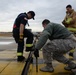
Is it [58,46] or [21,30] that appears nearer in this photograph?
[58,46]

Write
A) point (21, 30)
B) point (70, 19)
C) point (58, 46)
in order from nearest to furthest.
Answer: point (58, 46) < point (21, 30) < point (70, 19)

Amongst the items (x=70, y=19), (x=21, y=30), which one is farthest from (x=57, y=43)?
(x=70, y=19)

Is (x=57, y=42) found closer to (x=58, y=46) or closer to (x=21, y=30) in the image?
(x=58, y=46)

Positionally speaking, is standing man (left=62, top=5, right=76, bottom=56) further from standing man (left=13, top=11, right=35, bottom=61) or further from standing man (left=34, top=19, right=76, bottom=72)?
standing man (left=34, top=19, right=76, bottom=72)

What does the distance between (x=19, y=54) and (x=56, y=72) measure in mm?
2256

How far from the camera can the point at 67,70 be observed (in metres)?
7.70

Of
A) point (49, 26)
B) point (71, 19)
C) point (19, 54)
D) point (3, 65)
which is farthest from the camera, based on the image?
point (71, 19)

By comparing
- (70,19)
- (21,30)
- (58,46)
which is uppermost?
(70,19)

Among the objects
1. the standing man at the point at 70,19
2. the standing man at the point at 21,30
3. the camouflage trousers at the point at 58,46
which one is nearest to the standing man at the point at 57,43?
the camouflage trousers at the point at 58,46

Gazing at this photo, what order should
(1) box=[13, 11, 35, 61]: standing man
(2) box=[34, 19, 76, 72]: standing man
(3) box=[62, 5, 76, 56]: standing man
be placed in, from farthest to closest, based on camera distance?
1. (3) box=[62, 5, 76, 56]: standing man
2. (1) box=[13, 11, 35, 61]: standing man
3. (2) box=[34, 19, 76, 72]: standing man

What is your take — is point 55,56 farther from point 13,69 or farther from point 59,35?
point 13,69

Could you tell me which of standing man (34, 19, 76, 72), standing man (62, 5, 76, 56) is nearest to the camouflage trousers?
standing man (34, 19, 76, 72)

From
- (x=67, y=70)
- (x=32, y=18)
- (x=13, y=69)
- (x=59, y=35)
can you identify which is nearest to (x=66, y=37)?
(x=59, y=35)

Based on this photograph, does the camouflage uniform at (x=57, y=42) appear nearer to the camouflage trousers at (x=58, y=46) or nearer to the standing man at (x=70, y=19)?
the camouflage trousers at (x=58, y=46)
